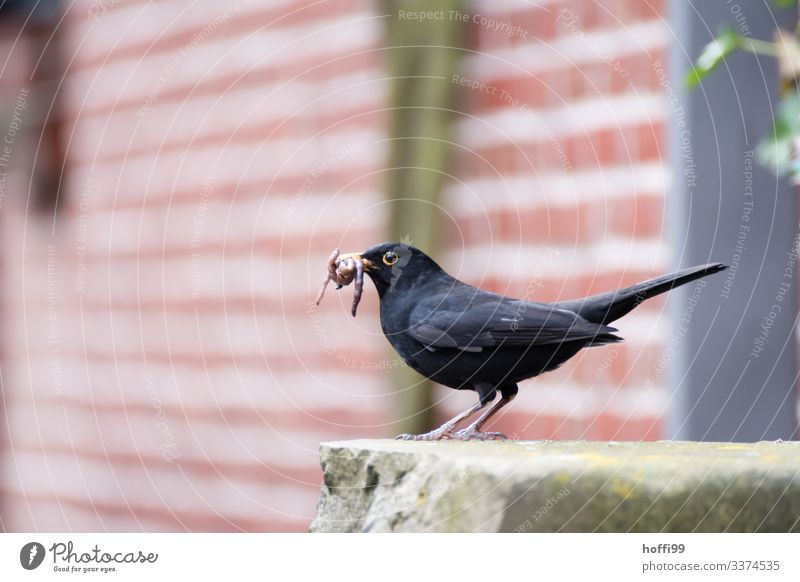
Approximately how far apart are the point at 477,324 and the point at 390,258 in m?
0.11

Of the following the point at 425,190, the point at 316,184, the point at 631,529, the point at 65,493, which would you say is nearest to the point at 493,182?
the point at 425,190

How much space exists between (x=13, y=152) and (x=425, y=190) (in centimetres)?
197

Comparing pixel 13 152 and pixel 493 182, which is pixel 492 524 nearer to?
pixel 493 182

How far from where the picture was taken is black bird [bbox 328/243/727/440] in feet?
4.05

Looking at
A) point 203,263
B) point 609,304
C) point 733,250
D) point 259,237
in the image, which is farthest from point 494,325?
point 203,263

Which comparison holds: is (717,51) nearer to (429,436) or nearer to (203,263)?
(429,436)

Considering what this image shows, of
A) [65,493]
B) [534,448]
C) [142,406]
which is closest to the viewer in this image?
[534,448]

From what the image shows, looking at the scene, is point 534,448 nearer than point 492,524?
No

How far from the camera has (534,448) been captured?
1250 mm

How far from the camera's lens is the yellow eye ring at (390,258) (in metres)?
1.28

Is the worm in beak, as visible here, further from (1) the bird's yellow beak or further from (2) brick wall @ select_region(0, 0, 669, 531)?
(2) brick wall @ select_region(0, 0, 669, 531)

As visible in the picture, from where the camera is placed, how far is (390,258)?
1.29 m

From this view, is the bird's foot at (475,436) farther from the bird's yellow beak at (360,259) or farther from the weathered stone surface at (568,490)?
the bird's yellow beak at (360,259)

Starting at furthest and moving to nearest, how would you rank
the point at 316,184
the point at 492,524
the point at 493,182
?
the point at 316,184 → the point at 493,182 → the point at 492,524
